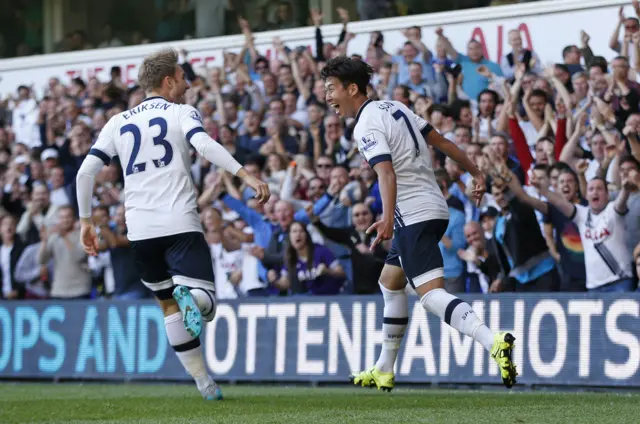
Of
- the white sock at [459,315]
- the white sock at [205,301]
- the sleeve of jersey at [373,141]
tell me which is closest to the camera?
the white sock at [459,315]

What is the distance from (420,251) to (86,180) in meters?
2.37

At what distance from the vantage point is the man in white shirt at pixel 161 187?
8.33 metres

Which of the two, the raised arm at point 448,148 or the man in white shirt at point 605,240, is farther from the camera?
the man in white shirt at point 605,240

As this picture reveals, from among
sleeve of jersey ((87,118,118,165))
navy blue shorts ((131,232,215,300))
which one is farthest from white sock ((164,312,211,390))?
sleeve of jersey ((87,118,118,165))

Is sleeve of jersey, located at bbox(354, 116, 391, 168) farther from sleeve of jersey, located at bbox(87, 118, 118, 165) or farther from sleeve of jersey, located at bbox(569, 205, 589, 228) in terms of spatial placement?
sleeve of jersey, located at bbox(569, 205, 589, 228)

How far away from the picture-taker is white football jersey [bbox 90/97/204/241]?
8.34 m

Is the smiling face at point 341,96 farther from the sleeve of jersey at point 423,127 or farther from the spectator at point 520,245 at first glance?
the spectator at point 520,245

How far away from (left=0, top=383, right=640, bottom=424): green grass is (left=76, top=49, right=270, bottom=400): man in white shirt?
2.22 ft

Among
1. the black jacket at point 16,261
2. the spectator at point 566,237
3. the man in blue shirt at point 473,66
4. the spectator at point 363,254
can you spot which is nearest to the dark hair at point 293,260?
the spectator at point 363,254

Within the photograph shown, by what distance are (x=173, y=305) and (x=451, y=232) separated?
14.0 ft

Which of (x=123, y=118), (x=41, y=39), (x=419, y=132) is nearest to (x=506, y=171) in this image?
(x=419, y=132)

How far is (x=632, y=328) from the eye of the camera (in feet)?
33.0

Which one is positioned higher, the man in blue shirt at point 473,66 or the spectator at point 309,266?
the man in blue shirt at point 473,66

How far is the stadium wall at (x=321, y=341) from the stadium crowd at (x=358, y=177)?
65cm
